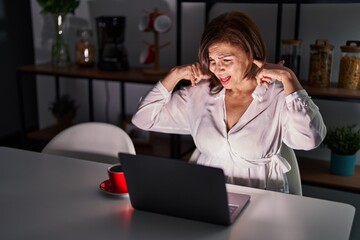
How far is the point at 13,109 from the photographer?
396cm

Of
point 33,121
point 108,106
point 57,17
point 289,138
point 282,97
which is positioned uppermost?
point 57,17

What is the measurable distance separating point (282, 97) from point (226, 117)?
192 mm

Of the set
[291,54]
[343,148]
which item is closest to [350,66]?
[291,54]

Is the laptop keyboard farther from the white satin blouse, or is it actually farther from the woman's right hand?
the woman's right hand

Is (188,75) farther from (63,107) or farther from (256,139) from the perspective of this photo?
(63,107)

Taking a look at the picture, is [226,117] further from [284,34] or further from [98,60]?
[98,60]

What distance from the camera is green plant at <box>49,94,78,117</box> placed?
3.23 metres

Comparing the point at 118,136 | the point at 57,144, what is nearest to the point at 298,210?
the point at 118,136

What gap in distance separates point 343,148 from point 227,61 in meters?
1.07

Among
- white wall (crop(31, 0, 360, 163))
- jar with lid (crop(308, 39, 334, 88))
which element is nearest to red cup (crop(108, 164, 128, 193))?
jar with lid (crop(308, 39, 334, 88))

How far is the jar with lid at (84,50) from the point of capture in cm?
299

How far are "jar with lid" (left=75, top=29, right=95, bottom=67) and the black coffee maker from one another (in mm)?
111

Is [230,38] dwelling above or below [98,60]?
above

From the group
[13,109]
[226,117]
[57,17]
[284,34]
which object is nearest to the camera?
[226,117]
